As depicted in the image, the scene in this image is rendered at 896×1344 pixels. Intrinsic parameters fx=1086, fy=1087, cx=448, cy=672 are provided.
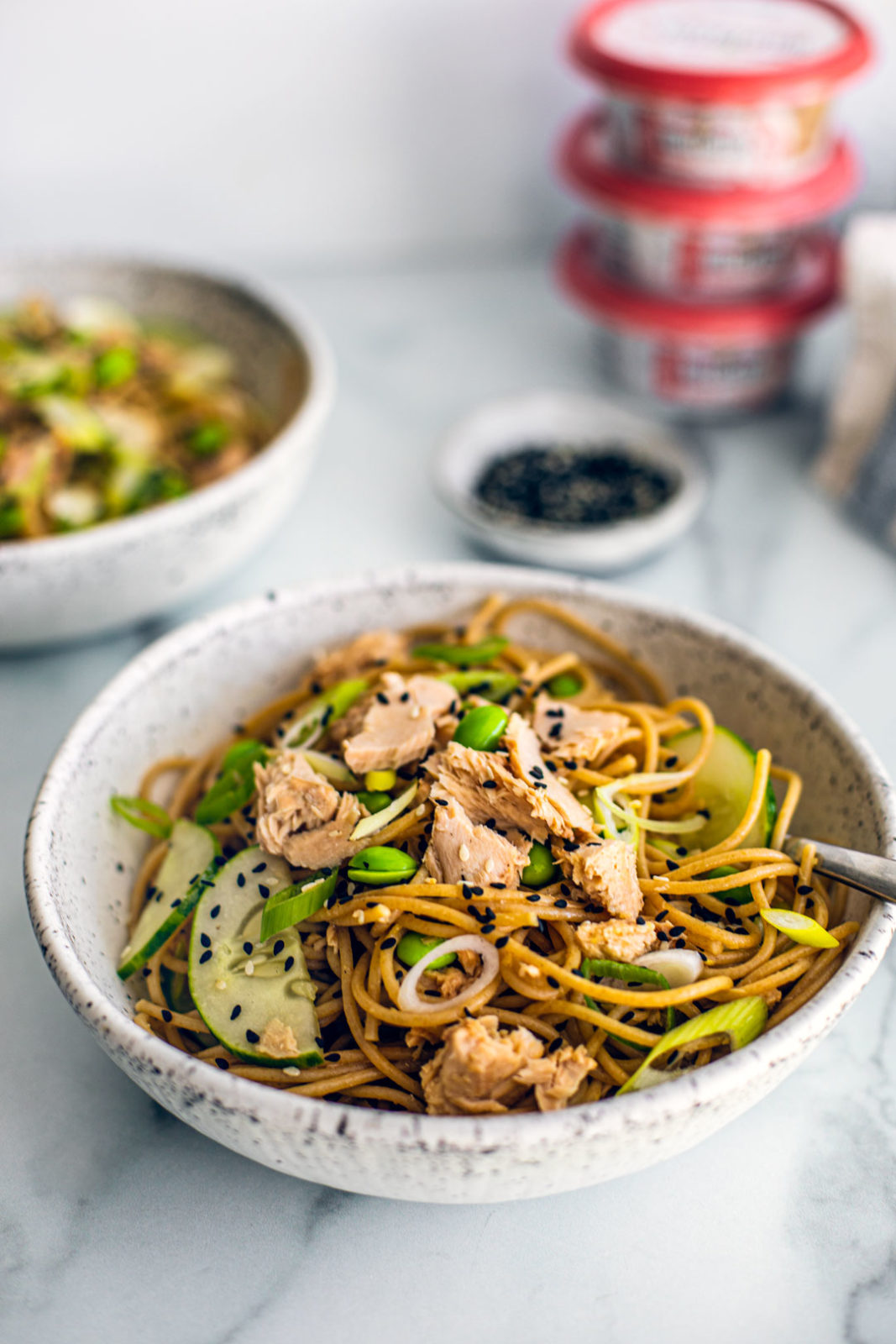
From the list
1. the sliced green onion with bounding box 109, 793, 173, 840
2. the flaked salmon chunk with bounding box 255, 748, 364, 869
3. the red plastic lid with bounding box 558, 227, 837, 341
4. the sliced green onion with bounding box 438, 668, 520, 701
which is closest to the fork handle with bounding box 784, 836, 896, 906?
the sliced green onion with bounding box 438, 668, 520, 701

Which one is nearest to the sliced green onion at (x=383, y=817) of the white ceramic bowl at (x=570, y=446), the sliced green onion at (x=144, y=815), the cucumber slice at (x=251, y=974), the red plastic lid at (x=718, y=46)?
the cucumber slice at (x=251, y=974)

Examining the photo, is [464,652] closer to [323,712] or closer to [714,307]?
[323,712]

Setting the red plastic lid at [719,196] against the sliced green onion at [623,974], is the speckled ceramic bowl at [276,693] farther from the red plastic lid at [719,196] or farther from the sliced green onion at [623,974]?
the red plastic lid at [719,196]

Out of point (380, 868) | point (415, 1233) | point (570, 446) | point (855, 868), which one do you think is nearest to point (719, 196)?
point (570, 446)

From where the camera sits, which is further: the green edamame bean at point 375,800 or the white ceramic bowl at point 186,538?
the white ceramic bowl at point 186,538

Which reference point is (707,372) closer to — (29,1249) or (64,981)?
(64,981)

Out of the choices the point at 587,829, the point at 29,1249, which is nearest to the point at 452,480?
the point at 587,829
